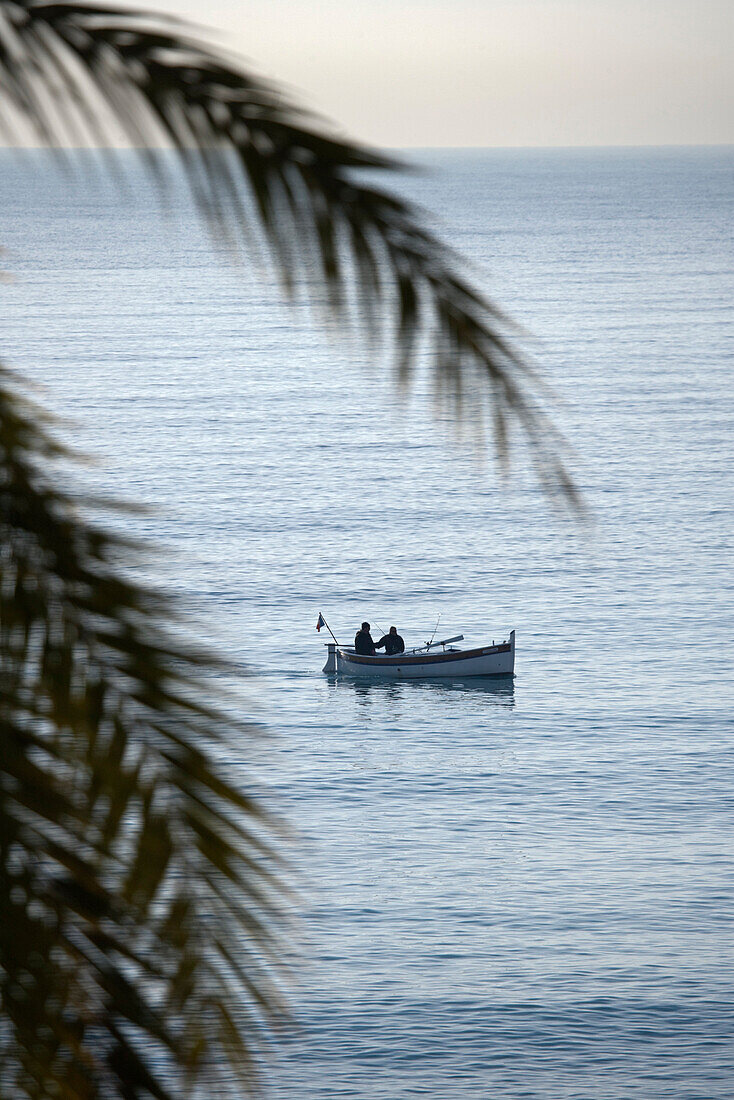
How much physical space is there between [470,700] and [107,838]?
155 feet

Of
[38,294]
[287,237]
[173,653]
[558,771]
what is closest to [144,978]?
[173,653]

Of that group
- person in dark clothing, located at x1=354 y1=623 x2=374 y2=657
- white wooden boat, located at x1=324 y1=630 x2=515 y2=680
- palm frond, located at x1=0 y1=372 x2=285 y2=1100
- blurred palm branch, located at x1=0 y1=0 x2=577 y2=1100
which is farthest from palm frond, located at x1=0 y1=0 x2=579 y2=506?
white wooden boat, located at x1=324 y1=630 x2=515 y2=680

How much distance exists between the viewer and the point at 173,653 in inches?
105

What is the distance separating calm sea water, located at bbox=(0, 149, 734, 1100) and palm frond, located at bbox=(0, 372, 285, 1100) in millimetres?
163

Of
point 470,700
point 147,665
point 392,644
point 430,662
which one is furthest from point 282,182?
point 470,700

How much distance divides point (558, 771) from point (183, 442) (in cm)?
4795

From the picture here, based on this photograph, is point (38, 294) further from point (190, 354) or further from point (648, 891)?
point (648, 891)

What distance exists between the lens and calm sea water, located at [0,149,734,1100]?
26.8 m

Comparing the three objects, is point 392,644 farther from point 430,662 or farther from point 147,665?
point 147,665

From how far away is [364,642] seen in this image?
152ft

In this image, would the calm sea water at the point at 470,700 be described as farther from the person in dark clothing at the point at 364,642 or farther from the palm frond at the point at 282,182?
the person in dark clothing at the point at 364,642

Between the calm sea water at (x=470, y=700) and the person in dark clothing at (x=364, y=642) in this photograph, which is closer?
the calm sea water at (x=470, y=700)

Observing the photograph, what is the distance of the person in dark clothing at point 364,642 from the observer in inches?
1799

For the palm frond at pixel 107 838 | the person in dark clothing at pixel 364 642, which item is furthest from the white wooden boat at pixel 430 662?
the palm frond at pixel 107 838
